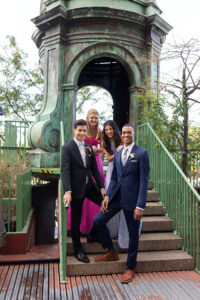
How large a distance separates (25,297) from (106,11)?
5895 mm

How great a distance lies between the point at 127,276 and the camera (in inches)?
130

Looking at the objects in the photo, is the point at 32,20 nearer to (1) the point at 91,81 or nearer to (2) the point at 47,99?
(2) the point at 47,99

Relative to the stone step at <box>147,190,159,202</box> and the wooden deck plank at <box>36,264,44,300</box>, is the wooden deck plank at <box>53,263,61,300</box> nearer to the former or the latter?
the wooden deck plank at <box>36,264,44,300</box>

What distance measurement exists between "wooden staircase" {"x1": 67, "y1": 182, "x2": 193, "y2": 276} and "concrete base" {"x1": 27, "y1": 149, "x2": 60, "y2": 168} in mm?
Answer: 2575

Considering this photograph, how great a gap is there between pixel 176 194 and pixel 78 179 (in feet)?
5.77

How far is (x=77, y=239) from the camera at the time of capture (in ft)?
11.5

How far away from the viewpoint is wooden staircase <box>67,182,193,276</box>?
3467mm

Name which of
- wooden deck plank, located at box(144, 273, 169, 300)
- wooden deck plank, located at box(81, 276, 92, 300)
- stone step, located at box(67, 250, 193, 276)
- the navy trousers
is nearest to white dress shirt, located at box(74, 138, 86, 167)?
the navy trousers

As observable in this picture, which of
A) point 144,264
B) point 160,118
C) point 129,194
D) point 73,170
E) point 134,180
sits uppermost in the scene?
point 160,118

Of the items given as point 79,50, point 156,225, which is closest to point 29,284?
point 156,225

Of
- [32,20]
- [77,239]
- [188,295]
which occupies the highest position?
[32,20]

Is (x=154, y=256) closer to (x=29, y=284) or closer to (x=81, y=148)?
(x=29, y=284)

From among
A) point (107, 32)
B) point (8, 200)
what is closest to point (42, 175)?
point (8, 200)

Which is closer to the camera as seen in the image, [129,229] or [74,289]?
[74,289]
